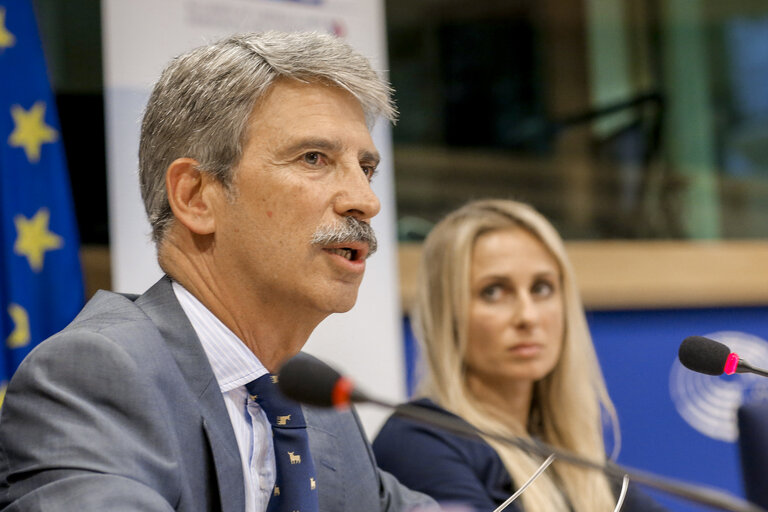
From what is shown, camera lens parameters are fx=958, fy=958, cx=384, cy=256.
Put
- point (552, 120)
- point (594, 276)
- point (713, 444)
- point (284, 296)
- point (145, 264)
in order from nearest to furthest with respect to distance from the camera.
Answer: point (284, 296) < point (145, 264) < point (713, 444) < point (594, 276) < point (552, 120)

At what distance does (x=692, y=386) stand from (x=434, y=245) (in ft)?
5.54

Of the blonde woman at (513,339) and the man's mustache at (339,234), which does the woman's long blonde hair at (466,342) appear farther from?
the man's mustache at (339,234)

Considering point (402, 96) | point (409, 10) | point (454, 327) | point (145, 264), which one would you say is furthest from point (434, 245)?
point (409, 10)

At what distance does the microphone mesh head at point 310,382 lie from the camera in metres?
0.99

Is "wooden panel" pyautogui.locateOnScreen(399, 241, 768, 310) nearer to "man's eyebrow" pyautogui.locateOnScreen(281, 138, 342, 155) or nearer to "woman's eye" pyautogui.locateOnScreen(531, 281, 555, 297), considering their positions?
"woman's eye" pyautogui.locateOnScreen(531, 281, 555, 297)

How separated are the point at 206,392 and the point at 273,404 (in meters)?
0.12

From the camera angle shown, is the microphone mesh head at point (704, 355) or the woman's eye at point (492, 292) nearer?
the microphone mesh head at point (704, 355)

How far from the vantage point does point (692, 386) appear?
365 centimetres

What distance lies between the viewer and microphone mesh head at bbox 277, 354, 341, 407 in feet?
3.26

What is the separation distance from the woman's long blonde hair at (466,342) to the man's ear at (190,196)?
979 millimetres

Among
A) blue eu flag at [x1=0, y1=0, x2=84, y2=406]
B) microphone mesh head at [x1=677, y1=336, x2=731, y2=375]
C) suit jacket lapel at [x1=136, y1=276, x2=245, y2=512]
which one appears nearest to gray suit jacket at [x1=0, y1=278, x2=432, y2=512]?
suit jacket lapel at [x1=136, y1=276, x2=245, y2=512]

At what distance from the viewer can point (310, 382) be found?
1.00m

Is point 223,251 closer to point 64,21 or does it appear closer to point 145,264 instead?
point 145,264

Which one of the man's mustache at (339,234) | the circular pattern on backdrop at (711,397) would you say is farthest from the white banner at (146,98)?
the circular pattern on backdrop at (711,397)
